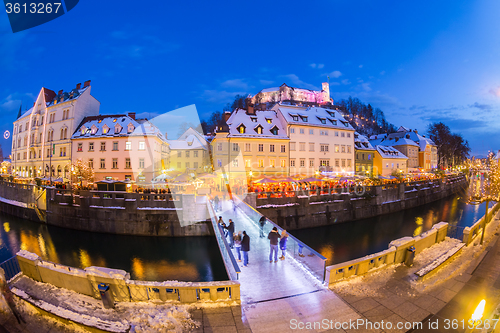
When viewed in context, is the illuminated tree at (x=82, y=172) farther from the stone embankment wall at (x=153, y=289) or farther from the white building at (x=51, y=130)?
the stone embankment wall at (x=153, y=289)

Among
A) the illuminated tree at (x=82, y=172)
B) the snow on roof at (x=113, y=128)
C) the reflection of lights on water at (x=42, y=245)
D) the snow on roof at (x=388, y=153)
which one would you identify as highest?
the snow on roof at (x=113, y=128)

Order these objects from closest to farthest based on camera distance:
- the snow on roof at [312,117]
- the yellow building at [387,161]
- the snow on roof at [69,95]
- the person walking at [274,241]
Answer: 1. the person walking at [274,241]
2. the snow on roof at [312,117]
3. the snow on roof at [69,95]
4. the yellow building at [387,161]

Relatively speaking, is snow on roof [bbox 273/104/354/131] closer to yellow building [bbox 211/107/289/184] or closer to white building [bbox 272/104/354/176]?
white building [bbox 272/104/354/176]

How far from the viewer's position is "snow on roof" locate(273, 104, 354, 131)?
41.6 m

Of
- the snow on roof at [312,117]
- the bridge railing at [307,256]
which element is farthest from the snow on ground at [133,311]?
the snow on roof at [312,117]

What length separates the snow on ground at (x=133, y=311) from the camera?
6.11 metres

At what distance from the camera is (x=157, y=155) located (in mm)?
42875

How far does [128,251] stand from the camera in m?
19.5

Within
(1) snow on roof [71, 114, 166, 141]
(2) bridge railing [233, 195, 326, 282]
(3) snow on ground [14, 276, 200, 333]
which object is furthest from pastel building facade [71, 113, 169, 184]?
(2) bridge railing [233, 195, 326, 282]

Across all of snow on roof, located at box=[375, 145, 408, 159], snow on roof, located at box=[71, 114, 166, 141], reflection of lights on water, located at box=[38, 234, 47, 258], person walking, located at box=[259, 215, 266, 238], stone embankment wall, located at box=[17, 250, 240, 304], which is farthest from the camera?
snow on roof, located at box=[375, 145, 408, 159]

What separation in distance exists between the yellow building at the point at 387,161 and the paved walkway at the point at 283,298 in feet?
167

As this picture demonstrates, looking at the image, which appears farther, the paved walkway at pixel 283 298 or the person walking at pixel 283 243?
the person walking at pixel 283 243

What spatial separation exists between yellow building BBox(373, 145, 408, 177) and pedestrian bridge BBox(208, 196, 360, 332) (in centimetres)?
5038

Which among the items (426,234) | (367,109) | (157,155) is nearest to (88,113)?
(157,155)
